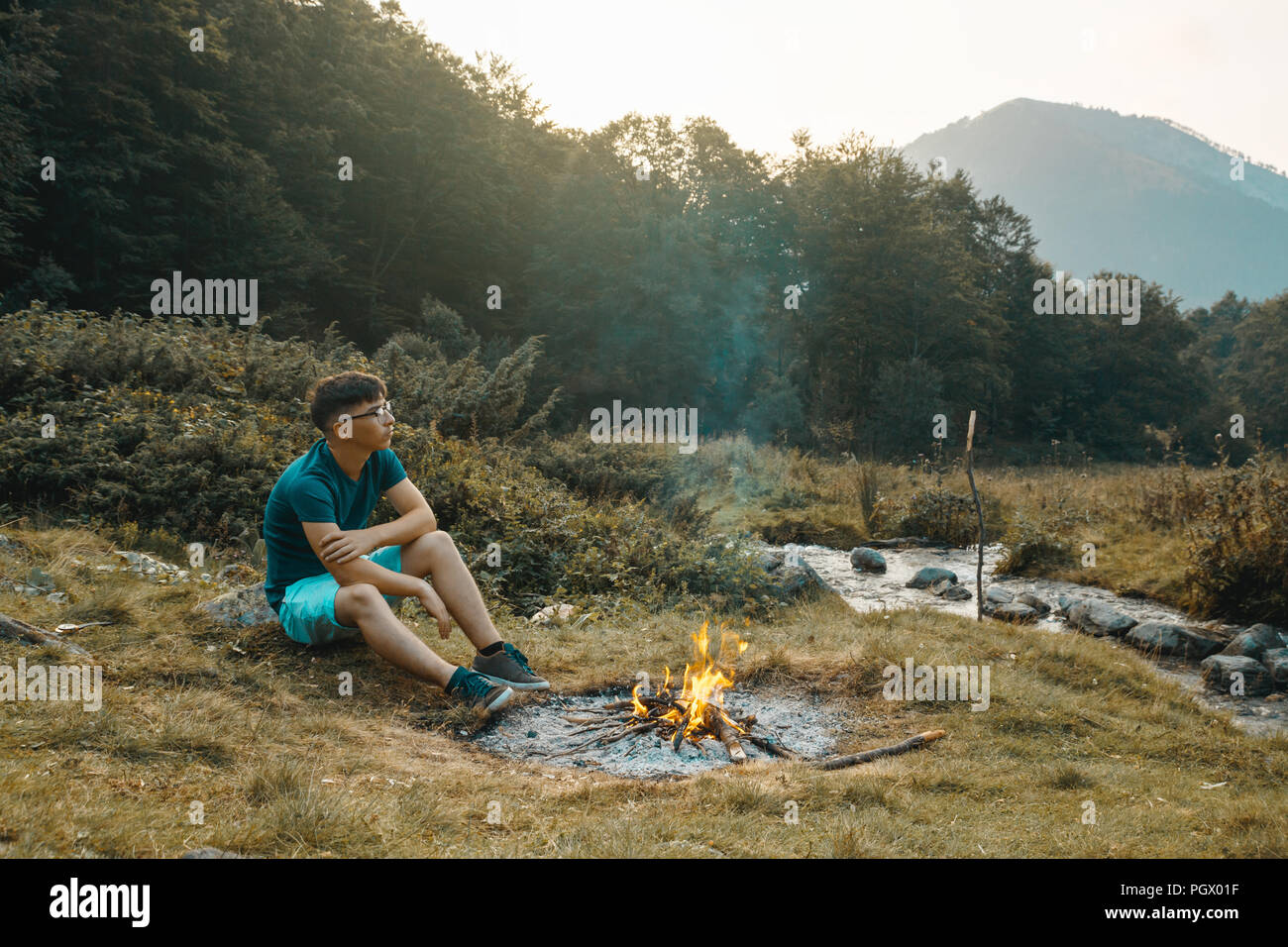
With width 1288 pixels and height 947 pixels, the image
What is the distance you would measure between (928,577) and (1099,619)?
235 cm

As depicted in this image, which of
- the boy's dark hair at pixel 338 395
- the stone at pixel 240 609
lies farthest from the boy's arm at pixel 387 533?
the stone at pixel 240 609

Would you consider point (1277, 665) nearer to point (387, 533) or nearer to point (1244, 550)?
point (1244, 550)

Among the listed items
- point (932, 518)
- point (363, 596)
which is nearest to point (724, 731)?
point (363, 596)

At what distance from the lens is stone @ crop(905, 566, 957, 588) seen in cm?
1099

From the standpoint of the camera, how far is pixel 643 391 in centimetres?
3038

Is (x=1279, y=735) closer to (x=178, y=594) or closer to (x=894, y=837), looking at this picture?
(x=894, y=837)

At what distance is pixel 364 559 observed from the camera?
14.2ft

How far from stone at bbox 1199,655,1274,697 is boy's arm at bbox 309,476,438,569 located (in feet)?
24.1

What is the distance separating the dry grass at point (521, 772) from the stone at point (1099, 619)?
305 centimetres

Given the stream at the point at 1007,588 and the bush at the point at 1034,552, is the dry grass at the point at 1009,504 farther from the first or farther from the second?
the stream at the point at 1007,588

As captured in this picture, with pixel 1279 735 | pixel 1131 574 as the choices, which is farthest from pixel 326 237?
pixel 1279 735

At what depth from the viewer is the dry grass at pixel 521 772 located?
8.82 ft

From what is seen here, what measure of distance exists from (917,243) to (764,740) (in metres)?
34.1

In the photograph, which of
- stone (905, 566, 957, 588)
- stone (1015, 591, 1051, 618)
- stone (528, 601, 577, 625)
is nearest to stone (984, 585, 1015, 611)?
stone (1015, 591, 1051, 618)
